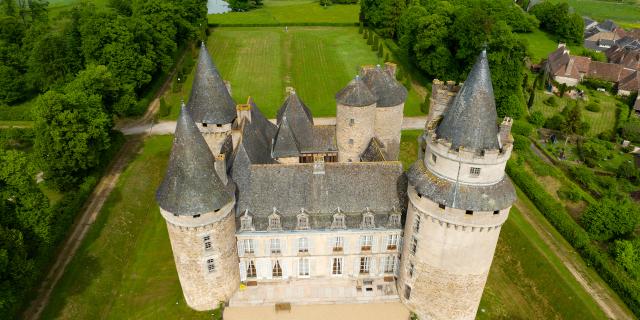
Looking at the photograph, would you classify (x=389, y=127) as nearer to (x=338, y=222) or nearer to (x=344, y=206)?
(x=344, y=206)

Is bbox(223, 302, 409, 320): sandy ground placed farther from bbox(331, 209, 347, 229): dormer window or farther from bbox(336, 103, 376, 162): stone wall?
bbox(336, 103, 376, 162): stone wall

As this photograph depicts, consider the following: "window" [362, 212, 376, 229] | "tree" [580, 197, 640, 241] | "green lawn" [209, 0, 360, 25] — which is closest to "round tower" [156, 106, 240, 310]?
"window" [362, 212, 376, 229]

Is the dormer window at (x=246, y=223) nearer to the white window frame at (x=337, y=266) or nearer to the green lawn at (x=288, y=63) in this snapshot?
the white window frame at (x=337, y=266)

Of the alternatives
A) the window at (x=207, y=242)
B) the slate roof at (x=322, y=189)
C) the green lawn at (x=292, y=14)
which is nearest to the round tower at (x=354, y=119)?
the slate roof at (x=322, y=189)

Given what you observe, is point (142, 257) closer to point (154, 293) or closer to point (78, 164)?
point (154, 293)

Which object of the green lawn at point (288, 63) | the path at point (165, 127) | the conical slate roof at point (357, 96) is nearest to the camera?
the conical slate roof at point (357, 96)

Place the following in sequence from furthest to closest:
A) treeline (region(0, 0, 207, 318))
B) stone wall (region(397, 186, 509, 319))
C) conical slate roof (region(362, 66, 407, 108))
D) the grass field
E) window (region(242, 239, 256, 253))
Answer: the grass field < conical slate roof (region(362, 66, 407, 108)) < window (region(242, 239, 256, 253)) < treeline (region(0, 0, 207, 318)) < stone wall (region(397, 186, 509, 319))
